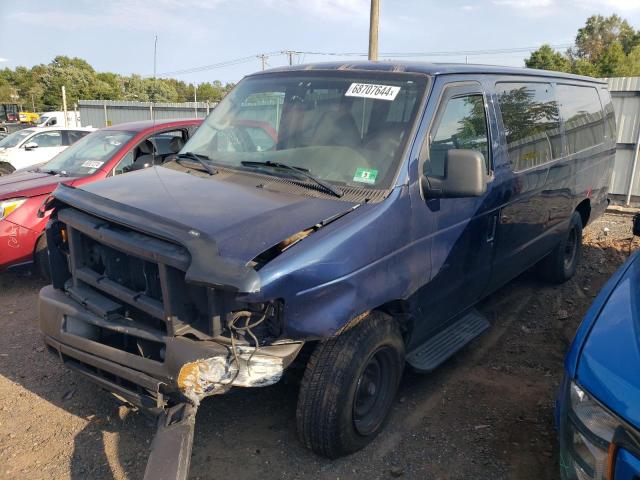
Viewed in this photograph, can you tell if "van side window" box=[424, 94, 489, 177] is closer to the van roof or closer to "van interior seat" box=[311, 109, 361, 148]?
the van roof

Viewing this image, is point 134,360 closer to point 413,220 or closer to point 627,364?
point 413,220

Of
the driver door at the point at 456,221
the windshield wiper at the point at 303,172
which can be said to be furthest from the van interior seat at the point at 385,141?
the windshield wiper at the point at 303,172

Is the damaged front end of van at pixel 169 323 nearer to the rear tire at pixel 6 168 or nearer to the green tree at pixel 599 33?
the rear tire at pixel 6 168

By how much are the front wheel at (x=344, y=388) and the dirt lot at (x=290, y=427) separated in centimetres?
18

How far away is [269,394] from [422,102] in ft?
7.19

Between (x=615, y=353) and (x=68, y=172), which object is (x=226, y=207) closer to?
(x=615, y=353)

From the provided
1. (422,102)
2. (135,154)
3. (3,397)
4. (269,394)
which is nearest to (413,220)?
(422,102)

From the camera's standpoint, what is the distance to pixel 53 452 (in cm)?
302

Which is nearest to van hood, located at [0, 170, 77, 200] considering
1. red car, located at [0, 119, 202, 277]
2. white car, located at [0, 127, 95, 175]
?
red car, located at [0, 119, 202, 277]

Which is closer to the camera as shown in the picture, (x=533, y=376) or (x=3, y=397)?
(x=3, y=397)

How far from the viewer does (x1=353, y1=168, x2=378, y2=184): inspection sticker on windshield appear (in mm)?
3039

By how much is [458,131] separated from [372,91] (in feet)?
2.18

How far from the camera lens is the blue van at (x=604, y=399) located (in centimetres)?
176

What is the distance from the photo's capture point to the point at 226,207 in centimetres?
278
